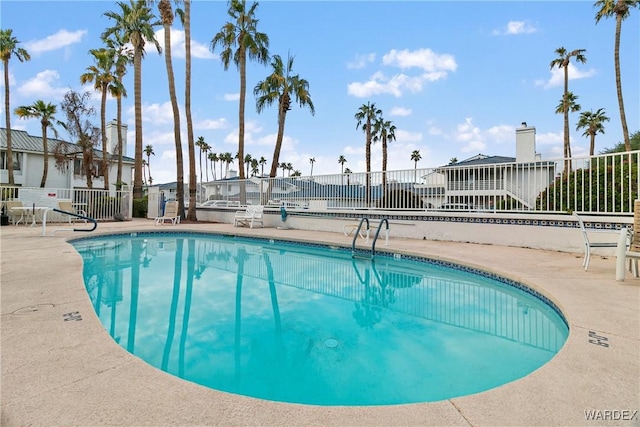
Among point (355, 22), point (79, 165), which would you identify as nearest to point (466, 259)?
point (355, 22)

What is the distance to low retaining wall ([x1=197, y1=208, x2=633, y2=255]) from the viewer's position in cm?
621

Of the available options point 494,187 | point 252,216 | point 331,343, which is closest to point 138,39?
point 252,216

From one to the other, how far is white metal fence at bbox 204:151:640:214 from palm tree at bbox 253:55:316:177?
23.5ft

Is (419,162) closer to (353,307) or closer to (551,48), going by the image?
(551,48)

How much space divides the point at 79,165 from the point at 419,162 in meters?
40.9

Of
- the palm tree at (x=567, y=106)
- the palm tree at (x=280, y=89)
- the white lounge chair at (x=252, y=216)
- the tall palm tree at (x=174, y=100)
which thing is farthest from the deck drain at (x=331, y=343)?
the palm tree at (x=567, y=106)

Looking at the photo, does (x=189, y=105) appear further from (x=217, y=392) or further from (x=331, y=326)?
(x=217, y=392)

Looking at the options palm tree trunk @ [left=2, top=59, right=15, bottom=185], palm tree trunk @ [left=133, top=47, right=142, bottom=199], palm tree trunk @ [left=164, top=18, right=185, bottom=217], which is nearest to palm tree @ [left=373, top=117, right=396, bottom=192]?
palm tree trunk @ [left=164, top=18, right=185, bottom=217]

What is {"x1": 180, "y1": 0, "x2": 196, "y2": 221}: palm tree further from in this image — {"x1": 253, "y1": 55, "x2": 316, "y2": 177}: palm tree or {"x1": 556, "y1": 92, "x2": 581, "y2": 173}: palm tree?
{"x1": 556, "y1": 92, "x2": 581, "y2": 173}: palm tree

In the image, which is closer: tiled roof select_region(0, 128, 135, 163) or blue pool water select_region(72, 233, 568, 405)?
blue pool water select_region(72, 233, 568, 405)

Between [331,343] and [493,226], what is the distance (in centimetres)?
599

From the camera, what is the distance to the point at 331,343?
312 cm

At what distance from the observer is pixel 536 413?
1.56m

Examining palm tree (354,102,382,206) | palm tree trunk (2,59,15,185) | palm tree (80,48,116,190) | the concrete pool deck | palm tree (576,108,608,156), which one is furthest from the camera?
palm tree (354,102,382,206)
